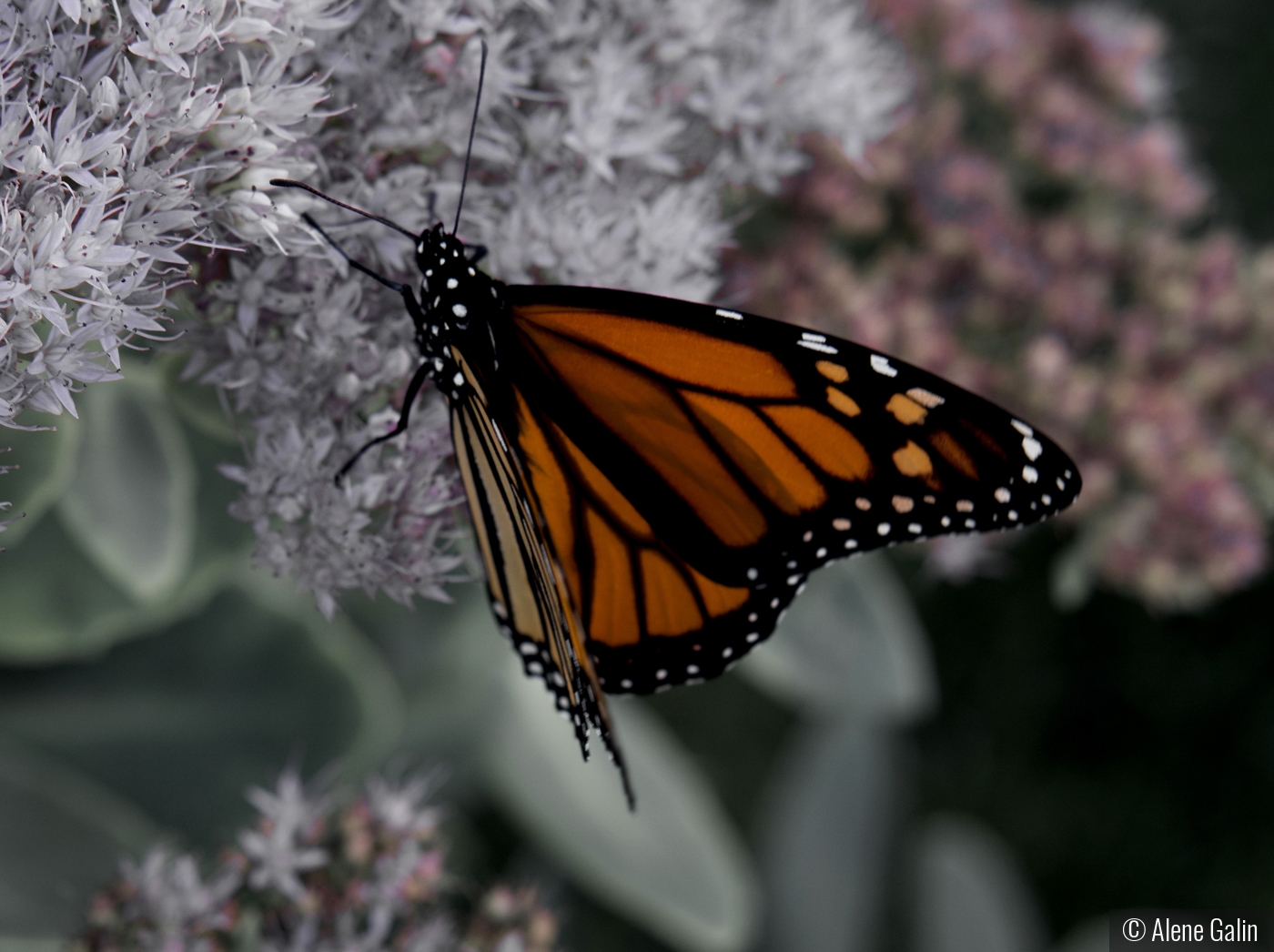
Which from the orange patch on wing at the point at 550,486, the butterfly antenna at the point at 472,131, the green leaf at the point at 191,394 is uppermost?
the butterfly antenna at the point at 472,131

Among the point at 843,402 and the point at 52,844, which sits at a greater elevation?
the point at 843,402

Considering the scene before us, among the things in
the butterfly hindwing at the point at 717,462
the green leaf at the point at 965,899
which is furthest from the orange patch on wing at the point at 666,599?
the green leaf at the point at 965,899

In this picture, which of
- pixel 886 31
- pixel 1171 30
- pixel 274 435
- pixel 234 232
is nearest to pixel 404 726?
pixel 274 435

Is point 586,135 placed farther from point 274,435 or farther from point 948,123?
point 948,123

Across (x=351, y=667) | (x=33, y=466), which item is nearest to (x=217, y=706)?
(x=351, y=667)

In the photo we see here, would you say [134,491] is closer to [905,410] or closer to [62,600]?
[62,600]

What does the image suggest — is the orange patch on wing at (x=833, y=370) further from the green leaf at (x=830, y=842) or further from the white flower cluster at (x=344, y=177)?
the green leaf at (x=830, y=842)

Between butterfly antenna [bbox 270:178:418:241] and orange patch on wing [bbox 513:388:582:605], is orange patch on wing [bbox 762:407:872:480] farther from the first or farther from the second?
butterfly antenna [bbox 270:178:418:241]
